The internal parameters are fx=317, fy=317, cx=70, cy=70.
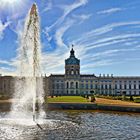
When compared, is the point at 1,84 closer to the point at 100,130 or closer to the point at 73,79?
the point at 73,79

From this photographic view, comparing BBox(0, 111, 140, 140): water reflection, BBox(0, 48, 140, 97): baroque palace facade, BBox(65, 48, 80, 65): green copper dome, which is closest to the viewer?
BBox(0, 111, 140, 140): water reflection

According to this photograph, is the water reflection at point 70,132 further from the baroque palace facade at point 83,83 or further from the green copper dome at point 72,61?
the green copper dome at point 72,61

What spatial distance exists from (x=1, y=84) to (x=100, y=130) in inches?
3788

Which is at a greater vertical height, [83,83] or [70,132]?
[83,83]

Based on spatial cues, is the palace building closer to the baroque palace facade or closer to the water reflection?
the baroque palace facade

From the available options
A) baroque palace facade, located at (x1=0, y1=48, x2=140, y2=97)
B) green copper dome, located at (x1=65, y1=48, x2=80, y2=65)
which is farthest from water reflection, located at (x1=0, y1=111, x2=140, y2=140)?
green copper dome, located at (x1=65, y1=48, x2=80, y2=65)

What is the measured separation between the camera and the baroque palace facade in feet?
415

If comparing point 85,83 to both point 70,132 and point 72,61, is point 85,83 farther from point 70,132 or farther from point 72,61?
point 70,132

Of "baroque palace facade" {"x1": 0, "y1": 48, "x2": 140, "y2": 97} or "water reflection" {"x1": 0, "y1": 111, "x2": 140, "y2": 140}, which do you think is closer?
"water reflection" {"x1": 0, "y1": 111, "x2": 140, "y2": 140}

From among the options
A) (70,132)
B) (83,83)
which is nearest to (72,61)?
(83,83)

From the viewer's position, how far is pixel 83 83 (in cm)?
12812

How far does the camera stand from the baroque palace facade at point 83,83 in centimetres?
12662

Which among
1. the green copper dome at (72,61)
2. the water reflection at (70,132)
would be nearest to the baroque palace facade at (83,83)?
the green copper dome at (72,61)

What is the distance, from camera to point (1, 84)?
113 meters
